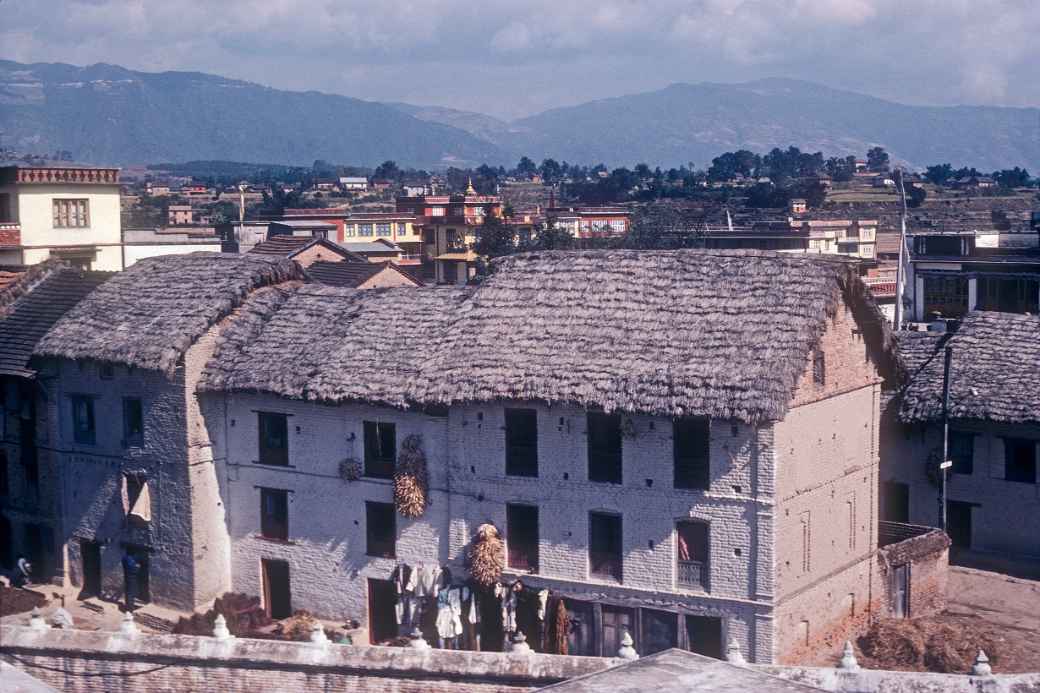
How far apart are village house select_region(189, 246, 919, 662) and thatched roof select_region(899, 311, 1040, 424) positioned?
5.92 m

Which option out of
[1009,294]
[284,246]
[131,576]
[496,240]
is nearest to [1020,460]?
[1009,294]

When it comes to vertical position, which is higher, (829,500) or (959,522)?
(829,500)

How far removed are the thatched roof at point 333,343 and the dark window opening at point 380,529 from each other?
2.83m

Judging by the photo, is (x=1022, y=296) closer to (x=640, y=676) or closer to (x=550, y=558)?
(x=550, y=558)

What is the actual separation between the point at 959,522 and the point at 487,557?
15584mm

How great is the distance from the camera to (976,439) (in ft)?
118

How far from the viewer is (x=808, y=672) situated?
20.2 m

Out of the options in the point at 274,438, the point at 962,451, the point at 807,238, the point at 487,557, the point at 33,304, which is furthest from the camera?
the point at 807,238

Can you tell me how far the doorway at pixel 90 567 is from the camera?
114 feet

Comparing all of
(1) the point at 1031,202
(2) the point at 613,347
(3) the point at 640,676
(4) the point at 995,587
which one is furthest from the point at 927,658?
(1) the point at 1031,202

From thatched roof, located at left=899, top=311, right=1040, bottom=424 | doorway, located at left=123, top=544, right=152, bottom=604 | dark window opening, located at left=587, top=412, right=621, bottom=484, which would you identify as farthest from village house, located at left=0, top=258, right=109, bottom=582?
thatched roof, located at left=899, top=311, right=1040, bottom=424

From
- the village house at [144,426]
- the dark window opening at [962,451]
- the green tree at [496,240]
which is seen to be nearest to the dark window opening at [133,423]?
A: the village house at [144,426]

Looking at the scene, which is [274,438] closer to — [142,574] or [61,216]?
[142,574]

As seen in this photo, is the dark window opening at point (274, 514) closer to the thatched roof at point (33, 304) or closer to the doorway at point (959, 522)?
the thatched roof at point (33, 304)
